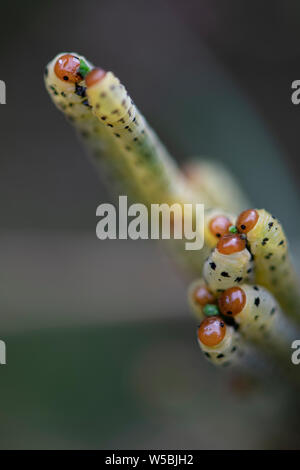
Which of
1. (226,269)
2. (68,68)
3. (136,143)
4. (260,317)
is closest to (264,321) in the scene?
(260,317)

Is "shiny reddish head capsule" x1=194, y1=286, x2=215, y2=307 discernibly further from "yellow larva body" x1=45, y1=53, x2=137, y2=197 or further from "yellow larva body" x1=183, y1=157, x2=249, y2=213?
"yellow larva body" x1=183, y1=157, x2=249, y2=213

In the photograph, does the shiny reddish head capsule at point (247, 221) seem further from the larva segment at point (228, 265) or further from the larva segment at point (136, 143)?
the larva segment at point (136, 143)

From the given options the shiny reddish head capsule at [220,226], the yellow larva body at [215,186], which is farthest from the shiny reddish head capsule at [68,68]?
the yellow larva body at [215,186]

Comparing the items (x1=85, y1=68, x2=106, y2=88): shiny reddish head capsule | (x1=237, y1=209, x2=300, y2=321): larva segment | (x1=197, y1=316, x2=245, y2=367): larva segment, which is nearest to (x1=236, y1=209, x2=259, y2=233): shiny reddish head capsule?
(x1=237, y1=209, x2=300, y2=321): larva segment

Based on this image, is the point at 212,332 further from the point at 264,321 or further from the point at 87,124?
the point at 87,124
